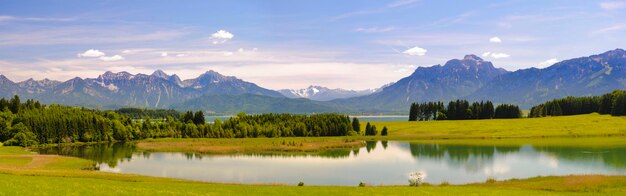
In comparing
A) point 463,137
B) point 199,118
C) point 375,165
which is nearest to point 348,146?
point 463,137

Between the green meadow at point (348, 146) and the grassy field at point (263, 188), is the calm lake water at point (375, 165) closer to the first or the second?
the green meadow at point (348, 146)

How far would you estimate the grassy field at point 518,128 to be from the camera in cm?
15012

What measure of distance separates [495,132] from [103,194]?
145208mm

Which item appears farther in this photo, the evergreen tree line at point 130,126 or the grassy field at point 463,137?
the evergreen tree line at point 130,126

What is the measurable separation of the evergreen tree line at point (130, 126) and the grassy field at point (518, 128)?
21.7 meters

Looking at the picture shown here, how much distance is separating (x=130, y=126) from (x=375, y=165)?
112 metres

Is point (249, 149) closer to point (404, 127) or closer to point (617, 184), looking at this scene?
point (404, 127)

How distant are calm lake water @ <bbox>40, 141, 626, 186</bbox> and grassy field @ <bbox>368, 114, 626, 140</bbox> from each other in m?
35.1

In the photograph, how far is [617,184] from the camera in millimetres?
50844

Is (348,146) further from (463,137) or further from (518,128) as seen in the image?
(518,128)

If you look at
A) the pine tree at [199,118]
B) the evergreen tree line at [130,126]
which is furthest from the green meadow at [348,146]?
the pine tree at [199,118]

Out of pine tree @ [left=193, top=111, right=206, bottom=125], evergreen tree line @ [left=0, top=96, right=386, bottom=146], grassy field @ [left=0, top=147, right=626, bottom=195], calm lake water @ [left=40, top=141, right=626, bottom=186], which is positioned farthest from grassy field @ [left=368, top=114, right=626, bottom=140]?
grassy field @ [left=0, top=147, right=626, bottom=195]

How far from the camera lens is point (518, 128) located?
16638 centimetres

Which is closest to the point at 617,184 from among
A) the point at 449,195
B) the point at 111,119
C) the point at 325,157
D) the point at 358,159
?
the point at 449,195
